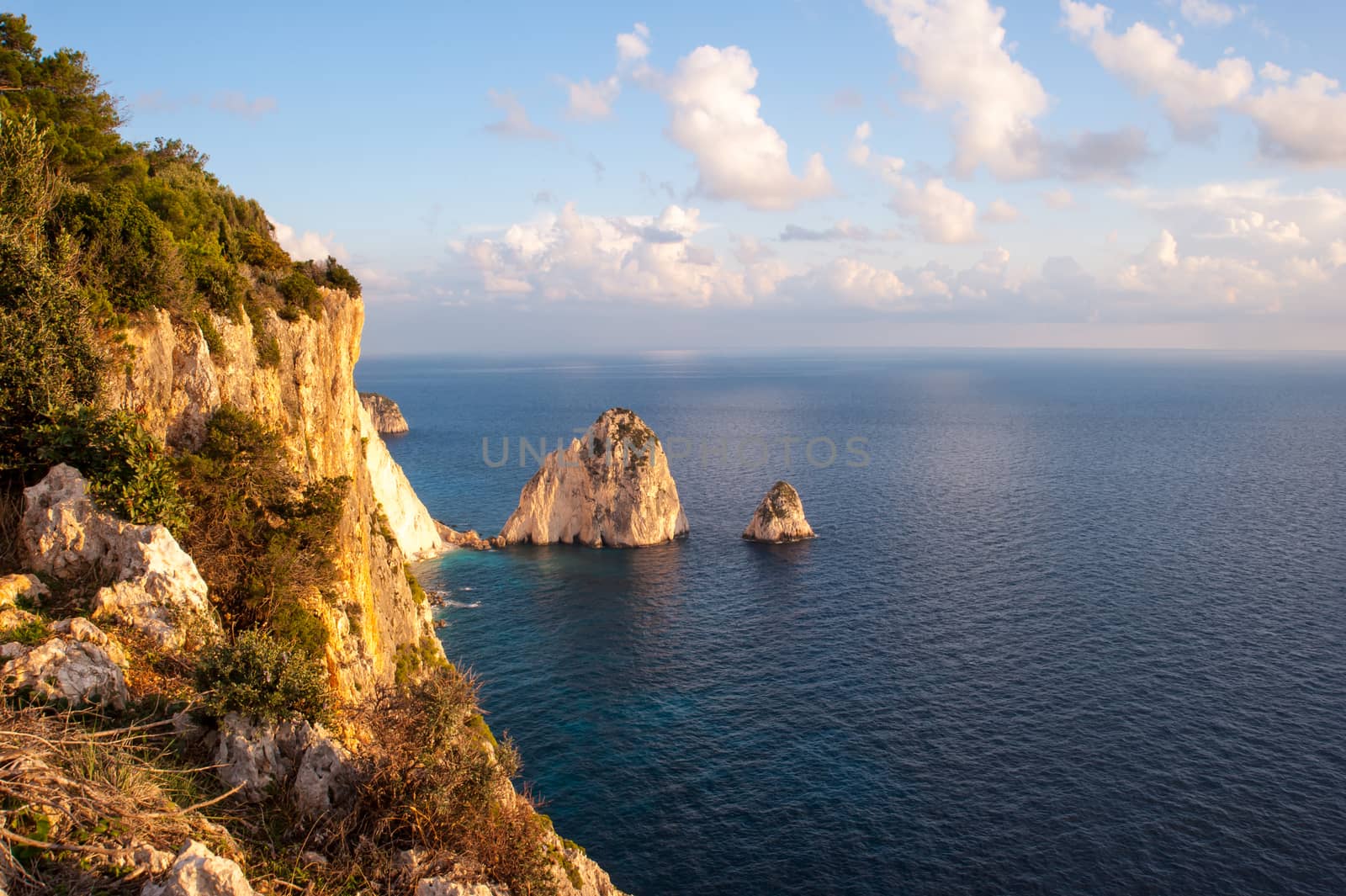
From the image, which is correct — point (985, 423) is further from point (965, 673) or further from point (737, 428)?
point (965, 673)

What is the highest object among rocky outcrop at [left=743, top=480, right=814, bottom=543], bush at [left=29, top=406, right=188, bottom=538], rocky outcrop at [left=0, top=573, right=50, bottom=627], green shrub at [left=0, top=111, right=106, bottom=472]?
green shrub at [left=0, top=111, right=106, bottom=472]

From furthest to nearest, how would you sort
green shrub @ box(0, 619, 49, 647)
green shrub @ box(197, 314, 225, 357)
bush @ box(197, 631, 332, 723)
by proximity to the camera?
green shrub @ box(197, 314, 225, 357), bush @ box(197, 631, 332, 723), green shrub @ box(0, 619, 49, 647)

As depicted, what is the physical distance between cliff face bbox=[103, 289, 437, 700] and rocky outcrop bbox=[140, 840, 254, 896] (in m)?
12.6

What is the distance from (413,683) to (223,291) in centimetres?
1658

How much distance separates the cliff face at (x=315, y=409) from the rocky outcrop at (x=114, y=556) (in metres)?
4.05

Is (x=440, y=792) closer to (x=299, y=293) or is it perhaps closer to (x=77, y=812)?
(x=77, y=812)

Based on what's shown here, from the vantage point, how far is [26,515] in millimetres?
16688

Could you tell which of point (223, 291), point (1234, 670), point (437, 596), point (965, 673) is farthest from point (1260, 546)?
point (223, 291)

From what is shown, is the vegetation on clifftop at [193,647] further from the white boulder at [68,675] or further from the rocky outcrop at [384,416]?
the rocky outcrop at [384,416]

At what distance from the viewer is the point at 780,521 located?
293 feet

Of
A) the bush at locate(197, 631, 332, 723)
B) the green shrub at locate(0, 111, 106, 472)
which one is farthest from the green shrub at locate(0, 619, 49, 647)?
the green shrub at locate(0, 111, 106, 472)

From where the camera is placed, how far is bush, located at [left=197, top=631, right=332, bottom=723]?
14344 millimetres

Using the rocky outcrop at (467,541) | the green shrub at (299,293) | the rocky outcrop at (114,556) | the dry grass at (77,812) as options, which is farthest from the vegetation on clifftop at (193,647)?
the rocky outcrop at (467,541)

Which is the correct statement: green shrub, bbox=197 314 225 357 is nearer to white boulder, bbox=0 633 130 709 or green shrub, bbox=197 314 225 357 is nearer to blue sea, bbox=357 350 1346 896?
white boulder, bbox=0 633 130 709
